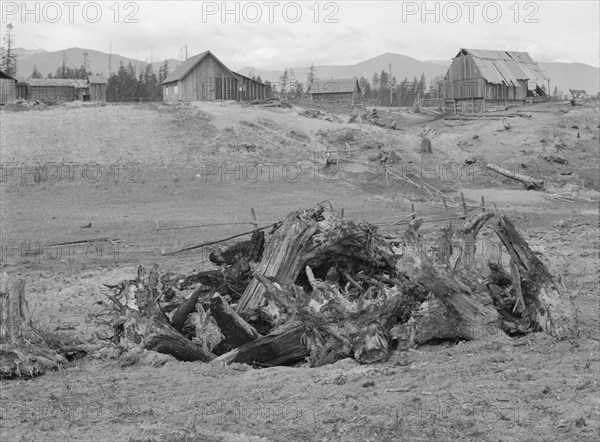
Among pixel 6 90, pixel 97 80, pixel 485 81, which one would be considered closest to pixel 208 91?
pixel 6 90

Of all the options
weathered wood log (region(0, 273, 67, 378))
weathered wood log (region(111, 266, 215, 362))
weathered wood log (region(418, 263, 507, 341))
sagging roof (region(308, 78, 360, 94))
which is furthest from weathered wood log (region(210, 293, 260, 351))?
sagging roof (region(308, 78, 360, 94))

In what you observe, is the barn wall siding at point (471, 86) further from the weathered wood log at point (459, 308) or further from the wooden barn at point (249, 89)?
the weathered wood log at point (459, 308)

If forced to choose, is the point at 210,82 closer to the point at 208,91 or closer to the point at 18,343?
the point at 208,91

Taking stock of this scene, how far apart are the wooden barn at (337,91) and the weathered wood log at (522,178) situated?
29.0m

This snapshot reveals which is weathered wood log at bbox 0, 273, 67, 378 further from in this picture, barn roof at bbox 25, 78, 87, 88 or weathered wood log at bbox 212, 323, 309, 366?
barn roof at bbox 25, 78, 87, 88

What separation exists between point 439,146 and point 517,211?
44.0 feet

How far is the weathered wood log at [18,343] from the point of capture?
8.85 metres

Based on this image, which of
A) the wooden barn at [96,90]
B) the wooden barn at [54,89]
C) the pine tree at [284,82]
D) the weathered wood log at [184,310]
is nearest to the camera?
the weathered wood log at [184,310]

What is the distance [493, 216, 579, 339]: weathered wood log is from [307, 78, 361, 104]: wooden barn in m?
52.3

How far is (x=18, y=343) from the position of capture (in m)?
9.13

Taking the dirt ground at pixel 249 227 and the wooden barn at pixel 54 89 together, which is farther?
the wooden barn at pixel 54 89

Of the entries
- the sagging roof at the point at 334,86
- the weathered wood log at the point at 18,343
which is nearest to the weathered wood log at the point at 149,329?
the weathered wood log at the point at 18,343

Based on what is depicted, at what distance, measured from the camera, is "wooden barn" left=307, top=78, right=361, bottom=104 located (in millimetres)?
62500

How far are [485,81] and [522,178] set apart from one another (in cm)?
2139
